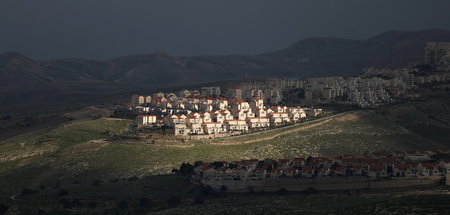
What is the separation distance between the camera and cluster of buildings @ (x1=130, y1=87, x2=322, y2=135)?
73.9m

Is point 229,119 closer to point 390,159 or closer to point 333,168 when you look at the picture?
point 333,168

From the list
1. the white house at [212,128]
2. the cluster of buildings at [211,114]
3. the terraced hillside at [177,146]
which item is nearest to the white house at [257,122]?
the cluster of buildings at [211,114]

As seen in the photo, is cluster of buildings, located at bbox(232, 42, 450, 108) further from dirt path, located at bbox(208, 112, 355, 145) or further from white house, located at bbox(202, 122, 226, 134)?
white house, located at bbox(202, 122, 226, 134)

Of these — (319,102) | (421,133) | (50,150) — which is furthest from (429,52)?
(50,150)

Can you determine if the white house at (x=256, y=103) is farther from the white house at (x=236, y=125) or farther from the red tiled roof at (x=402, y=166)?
the red tiled roof at (x=402, y=166)

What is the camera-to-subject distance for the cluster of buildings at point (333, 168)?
164 feet

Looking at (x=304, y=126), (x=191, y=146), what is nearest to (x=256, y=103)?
(x=304, y=126)

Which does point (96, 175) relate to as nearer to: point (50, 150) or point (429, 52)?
point (50, 150)

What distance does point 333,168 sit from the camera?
172 feet

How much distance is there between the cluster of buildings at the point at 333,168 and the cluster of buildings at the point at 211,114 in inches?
666

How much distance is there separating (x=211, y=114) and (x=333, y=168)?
2838 centimetres

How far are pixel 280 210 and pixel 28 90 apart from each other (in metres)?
144

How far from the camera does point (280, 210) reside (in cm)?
4353

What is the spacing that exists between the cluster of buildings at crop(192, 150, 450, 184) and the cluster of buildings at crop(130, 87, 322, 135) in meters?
16.9
